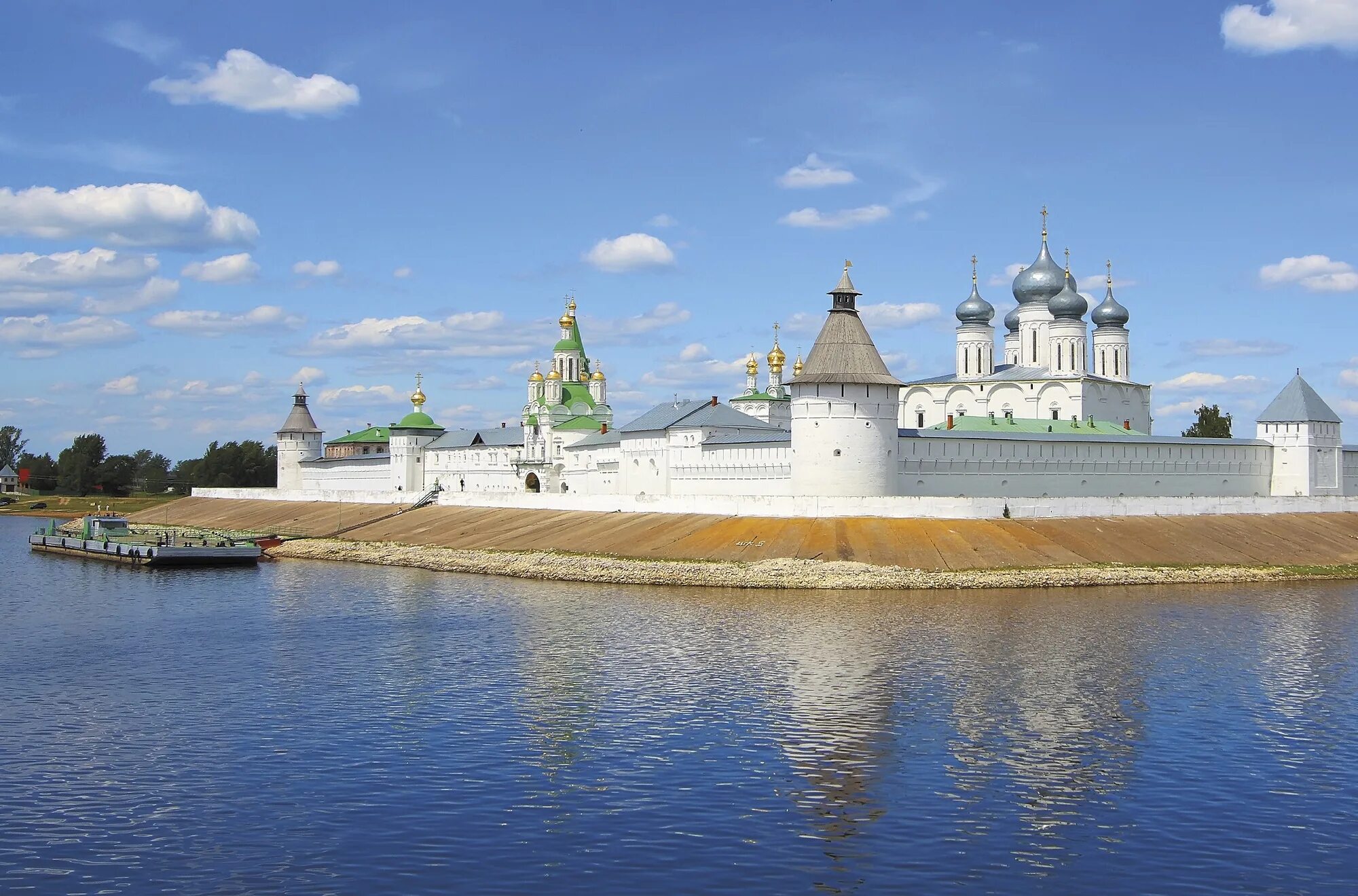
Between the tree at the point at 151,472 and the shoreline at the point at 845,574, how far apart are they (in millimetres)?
76165

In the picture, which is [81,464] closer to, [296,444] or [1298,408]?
[296,444]

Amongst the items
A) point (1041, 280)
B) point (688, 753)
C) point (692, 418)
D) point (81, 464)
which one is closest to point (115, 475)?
point (81, 464)

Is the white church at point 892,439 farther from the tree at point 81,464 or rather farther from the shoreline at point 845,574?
the tree at point 81,464

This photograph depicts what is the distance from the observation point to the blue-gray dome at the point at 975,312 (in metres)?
61.5

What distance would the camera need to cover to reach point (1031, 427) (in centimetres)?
5206

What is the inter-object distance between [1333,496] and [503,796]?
42.1 meters

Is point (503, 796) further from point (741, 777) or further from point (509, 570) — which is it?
point (509, 570)

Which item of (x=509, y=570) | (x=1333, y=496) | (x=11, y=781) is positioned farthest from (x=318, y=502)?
(x=11, y=781)

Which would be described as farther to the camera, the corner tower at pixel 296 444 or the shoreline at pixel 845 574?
the corner tower at pixel 296 444

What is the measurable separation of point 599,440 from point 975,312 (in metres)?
18.1

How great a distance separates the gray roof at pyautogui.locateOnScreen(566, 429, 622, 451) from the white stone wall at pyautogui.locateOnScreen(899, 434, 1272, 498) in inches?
620

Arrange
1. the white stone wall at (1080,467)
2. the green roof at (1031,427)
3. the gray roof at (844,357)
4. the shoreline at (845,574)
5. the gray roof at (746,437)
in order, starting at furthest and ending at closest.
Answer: the green roof at (1031,427) → the gray roof at (746,437) → the white stone wall at (1080,467) → the gray roof at (844,357) → the shoreline at (845,574)

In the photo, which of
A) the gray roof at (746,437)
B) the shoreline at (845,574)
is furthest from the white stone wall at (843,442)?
the shoreline at (845,574)

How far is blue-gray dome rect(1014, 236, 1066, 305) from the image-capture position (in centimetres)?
6022
